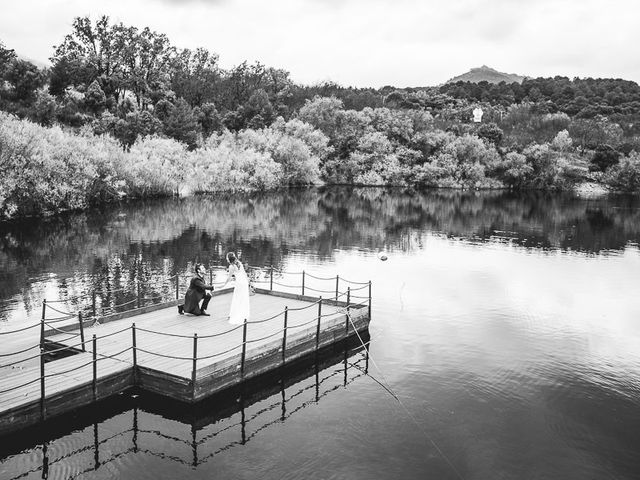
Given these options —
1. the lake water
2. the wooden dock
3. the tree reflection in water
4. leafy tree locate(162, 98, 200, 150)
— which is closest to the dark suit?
the wooden dock

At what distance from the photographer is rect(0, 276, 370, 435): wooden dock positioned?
15.5m

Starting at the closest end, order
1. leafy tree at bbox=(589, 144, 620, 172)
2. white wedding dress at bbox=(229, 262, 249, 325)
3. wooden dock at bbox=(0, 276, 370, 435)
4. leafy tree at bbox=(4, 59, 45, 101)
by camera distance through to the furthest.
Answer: wooden dock at bbox=(0, 276, 370, 435), white wedding dress at bbox=(229, 262, 249, 325), leafy tree at bbox=(4, 59, 45, 101), leafy tree at bbox=(589, 144, 620, 172)

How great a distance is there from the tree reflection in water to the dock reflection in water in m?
11.7

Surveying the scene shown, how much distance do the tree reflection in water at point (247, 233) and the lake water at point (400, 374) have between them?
343 mm

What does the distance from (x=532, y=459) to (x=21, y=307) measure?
23.8 meters

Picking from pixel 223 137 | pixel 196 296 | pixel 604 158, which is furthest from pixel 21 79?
pixel 604 158

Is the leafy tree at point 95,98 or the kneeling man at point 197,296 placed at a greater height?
the leafy tree at point 95,98

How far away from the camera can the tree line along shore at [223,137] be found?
61.4 meters

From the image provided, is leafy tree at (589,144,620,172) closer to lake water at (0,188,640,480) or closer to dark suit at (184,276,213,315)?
lake water at (0,188,640,480)

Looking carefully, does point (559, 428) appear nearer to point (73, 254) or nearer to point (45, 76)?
point (73, 254)

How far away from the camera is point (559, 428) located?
669 inches

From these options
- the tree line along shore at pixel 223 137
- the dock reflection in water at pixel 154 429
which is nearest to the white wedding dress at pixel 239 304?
the dock reflection in water at pixel 154 429

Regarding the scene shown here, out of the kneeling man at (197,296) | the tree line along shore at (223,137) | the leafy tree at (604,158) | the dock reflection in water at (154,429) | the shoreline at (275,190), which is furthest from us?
the leafy tree at (604,158)

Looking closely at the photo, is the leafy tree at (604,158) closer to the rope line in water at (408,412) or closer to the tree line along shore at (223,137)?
the tree line along shore at (223,137)
